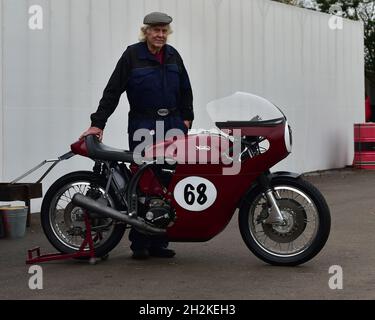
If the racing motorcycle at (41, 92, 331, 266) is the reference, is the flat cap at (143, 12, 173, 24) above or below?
above

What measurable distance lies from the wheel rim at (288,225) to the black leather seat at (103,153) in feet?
3.37

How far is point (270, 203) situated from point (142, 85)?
138 cm

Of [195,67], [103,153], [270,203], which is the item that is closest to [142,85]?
[103,153]

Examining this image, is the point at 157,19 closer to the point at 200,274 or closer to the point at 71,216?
the point at 71,216

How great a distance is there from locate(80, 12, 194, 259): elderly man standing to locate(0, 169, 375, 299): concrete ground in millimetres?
428

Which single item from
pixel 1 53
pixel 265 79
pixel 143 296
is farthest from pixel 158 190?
pixel 265 79

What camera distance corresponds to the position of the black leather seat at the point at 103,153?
6.27 meters

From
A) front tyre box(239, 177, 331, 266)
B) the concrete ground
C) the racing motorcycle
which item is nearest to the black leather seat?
the racing motorcycle

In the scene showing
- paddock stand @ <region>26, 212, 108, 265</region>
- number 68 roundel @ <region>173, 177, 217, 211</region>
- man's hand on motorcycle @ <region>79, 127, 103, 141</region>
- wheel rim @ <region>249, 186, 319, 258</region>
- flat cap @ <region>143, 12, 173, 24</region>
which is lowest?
paddock stand @ <region>26, 212, 108, 265</region>

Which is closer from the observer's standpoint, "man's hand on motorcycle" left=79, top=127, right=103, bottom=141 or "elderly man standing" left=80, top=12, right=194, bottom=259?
"man's hand on motorcycle" left=79, top=127, right=103, bottom=141

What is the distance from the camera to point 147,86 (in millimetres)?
6500

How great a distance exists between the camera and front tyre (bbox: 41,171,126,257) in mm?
6375

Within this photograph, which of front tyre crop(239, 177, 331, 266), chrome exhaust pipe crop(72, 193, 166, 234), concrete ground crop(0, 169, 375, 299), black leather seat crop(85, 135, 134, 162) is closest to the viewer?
concrete ground crop(0, 169, 375, 299)

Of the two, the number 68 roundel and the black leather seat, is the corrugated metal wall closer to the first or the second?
the black leather seat
